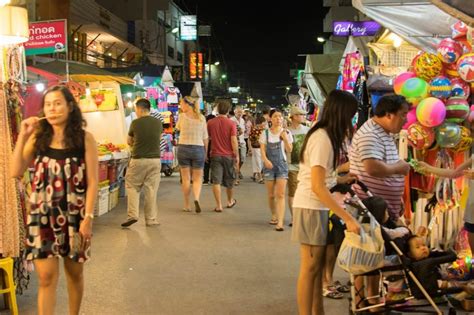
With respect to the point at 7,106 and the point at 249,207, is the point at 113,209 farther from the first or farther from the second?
the point at 7,106

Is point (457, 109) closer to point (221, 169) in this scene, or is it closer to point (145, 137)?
point (145, 137)

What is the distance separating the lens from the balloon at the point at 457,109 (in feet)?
17.3

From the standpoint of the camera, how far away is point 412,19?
6125 millimetres

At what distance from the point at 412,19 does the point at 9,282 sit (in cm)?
495

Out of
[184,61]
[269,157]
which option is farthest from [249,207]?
[184,61]

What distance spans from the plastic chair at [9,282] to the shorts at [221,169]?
553 centimetres

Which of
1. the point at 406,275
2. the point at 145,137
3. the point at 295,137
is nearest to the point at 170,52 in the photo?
the point at 145,137

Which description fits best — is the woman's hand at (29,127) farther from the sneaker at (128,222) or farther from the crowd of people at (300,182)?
the sneaker at (128,222)

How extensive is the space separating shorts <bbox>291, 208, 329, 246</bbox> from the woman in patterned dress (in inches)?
60.2

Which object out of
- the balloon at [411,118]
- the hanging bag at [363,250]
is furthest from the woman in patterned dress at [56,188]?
the balloon at [411,118]

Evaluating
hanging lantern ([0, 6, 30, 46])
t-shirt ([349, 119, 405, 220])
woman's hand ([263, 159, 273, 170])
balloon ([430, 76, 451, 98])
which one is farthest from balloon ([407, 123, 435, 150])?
hanging lantern ([0, 6, 30, 46])

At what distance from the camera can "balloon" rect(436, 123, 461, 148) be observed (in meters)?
5.26

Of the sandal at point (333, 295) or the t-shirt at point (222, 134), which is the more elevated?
the t-shirt at point (222, 134)

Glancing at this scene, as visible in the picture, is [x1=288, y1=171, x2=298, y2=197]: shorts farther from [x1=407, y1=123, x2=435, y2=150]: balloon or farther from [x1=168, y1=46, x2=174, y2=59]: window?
[x1=168, y1=46, x2=174, y2=59]: window
